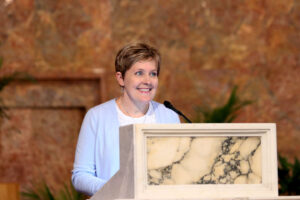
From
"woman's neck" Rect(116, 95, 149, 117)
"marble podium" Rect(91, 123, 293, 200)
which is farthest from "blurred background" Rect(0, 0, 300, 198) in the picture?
"marble podium" Rect(91, 123, 293, 200)

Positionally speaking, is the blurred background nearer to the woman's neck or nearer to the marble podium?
the woman's neck

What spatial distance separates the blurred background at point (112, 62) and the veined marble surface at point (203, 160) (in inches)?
170

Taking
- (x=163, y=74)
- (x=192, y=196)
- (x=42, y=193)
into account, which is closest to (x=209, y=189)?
(x=192, y=196)

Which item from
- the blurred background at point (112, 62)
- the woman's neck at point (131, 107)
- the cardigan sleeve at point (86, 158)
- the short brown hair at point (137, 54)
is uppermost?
the blurred background at point (112, 62)

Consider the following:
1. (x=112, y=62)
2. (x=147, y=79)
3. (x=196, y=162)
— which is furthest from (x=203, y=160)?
(x=112, y=62)

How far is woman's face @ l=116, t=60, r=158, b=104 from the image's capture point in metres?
3.58

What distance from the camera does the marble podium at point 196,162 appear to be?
2.53 metres

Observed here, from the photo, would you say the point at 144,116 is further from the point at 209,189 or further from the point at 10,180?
the point at 10,180

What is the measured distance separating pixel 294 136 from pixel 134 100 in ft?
13.2

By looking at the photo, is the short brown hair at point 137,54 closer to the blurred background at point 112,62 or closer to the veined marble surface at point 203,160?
the veined marble surface at point 203,160

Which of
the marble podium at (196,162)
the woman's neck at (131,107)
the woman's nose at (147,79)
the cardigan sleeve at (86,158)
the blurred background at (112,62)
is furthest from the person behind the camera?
the blurred background at (112,62)

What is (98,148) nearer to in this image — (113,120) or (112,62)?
(113,120)

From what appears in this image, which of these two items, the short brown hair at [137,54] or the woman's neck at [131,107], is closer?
the short brown hair at [137,54]

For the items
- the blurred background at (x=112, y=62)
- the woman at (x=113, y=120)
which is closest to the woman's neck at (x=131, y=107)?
the woman at (x=113, y=120)
